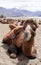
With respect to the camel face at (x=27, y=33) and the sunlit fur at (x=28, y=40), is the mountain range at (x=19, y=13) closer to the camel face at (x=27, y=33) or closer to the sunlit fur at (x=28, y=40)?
the sunlit fur at (x=28, y=40)

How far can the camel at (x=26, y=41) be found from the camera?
189 inches

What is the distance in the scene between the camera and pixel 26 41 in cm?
500

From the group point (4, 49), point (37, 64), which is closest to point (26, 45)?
point (37, 64)

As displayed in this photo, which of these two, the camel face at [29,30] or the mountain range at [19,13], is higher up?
the camel face at [29,30]

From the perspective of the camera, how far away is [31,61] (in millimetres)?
Result: 5145

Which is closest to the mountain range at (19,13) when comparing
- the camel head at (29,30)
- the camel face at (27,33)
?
the camel head at (29,30)

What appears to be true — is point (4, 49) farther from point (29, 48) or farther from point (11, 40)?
point (29, 48)

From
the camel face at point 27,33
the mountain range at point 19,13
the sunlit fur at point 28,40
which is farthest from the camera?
the mountain range at point 19,13

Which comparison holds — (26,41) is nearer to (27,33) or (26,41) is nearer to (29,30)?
(29,30)

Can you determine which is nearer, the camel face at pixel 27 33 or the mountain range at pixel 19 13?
the camel face at pixel 27 33

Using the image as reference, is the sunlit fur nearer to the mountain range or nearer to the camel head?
the camel head

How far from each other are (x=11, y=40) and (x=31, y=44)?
110 cm

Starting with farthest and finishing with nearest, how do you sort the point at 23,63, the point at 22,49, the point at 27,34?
the point at 22,49
the point at 23,63
the point at 27,34

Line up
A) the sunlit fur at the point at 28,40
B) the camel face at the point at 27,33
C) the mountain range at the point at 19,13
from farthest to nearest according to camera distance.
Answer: the mountain range at the point at 19,13
the sunlit fur at the point at 28,40
the camel face at the point at 27,33
